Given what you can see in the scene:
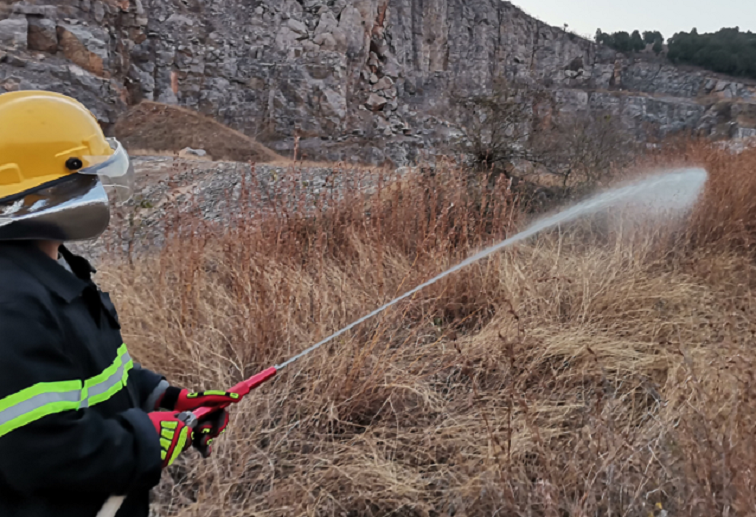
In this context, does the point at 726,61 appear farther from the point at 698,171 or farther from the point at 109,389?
the point at 109,389

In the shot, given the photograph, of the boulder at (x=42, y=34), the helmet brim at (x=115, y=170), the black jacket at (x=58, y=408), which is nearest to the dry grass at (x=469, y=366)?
the black jacket at (x=58, y=408)

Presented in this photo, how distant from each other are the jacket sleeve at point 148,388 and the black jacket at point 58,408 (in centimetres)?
26

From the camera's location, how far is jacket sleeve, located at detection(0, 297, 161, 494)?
2.47 feet

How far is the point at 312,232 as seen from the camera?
4082 millimetres

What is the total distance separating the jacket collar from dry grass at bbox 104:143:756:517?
1.01 metres

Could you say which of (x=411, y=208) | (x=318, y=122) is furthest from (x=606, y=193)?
(x=318, y=122)

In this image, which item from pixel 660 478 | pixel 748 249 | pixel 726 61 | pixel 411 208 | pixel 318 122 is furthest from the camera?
pixel 726 61

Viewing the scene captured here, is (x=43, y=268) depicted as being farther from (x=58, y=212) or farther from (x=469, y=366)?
(x=469, y=366)

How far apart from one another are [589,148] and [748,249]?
3565 mm

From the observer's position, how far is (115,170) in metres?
1.02

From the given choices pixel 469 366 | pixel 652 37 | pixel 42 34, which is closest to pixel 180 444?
pixel 469 366

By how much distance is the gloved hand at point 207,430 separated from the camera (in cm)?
114

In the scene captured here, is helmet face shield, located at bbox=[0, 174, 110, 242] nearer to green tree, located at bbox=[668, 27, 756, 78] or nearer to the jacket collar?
the jacket collar

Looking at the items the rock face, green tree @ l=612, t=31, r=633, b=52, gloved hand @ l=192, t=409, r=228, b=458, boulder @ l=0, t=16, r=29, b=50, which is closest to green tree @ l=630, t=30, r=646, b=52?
green tree @ l=612, t=31, r=633, b=52
